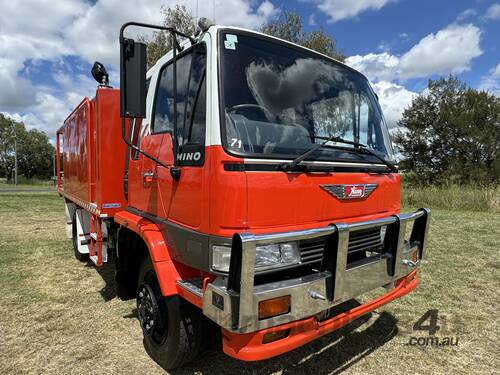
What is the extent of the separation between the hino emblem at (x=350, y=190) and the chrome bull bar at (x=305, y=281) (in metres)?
0.26

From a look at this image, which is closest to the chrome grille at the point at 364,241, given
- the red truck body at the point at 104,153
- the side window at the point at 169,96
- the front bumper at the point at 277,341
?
the front bumper at the point at 277,341

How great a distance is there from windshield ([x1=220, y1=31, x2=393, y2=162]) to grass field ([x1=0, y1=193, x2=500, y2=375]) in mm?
1700

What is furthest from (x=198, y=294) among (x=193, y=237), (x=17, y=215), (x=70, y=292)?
(x=17, y=215)

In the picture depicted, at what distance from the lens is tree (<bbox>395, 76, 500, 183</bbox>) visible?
79.0 ft

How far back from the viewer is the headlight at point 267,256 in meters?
2.26

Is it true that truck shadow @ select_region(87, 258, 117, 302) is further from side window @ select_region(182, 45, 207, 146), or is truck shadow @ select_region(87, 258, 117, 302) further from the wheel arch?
side window @ select_region(182, 45, 207, 146)

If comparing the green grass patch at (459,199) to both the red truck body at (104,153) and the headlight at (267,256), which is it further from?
the headlight at (267,256)

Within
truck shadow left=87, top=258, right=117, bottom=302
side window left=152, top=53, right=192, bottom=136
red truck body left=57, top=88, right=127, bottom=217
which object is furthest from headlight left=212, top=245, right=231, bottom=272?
truck shadow left=87, top=258, right=117, bottom=302

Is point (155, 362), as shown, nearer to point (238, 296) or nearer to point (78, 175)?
point (238, 296)

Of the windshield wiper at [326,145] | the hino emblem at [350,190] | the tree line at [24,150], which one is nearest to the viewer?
the windshield wiper at [326,145]

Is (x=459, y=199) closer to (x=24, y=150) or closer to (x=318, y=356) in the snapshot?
(x=318, y=356)

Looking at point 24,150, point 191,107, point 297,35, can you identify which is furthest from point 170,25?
point 24,150

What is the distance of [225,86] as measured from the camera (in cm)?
241

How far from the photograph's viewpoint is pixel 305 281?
2230 mm
